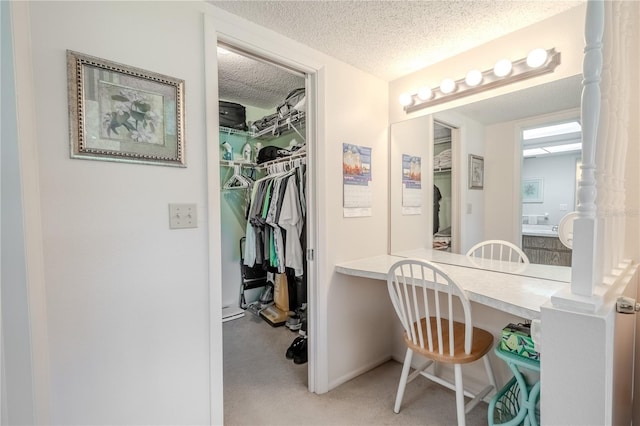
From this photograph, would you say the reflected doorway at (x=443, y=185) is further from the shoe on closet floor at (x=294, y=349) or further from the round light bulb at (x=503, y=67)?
the shoe on closet floor at (x=294, y=349)

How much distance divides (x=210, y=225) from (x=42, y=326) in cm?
68

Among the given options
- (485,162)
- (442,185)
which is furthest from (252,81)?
(485,162)

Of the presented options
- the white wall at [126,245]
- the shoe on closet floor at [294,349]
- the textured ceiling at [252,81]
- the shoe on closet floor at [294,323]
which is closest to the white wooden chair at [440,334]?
the shoe on closet floor at [294,349]

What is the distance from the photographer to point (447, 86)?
1901 millimetres

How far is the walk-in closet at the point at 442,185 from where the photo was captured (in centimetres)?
199

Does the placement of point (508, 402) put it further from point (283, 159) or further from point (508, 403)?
point (283, 159)

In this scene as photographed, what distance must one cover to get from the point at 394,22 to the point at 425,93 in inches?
24.2

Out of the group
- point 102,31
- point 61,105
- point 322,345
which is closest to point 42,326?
point 61,105

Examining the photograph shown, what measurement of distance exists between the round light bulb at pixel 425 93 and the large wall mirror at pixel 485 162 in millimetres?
135

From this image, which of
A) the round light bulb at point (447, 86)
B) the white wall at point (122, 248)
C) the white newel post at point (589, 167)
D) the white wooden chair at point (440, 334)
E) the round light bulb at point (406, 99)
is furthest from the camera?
the round light bulb at point (406, 99)

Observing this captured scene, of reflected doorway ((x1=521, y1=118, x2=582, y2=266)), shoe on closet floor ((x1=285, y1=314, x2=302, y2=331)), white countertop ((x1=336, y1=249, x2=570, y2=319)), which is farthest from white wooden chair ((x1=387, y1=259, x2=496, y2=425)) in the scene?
shoe on closet floor ((x1=285, y1=314, x2=302, y2=331))

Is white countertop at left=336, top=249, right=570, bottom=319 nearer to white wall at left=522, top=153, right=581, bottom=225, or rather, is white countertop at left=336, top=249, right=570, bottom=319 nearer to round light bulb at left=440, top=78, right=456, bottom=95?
white wall at left=522, top=153, right=581, bottom=225

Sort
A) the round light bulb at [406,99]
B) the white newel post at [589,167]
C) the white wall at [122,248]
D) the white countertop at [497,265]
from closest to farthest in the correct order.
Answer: the white newel post at [589,167], the white wall at [122,248], the white countertop at [497,265], the round light bulb at [406,99]

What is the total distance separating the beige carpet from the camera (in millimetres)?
1665
